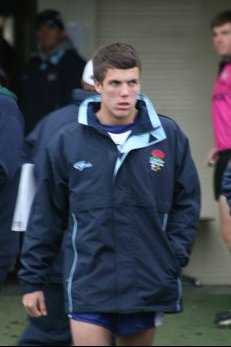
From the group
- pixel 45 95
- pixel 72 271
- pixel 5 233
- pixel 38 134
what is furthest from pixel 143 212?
pixel 45 95

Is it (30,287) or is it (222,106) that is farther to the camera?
(222,106)

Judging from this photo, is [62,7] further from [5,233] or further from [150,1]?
[5,233]

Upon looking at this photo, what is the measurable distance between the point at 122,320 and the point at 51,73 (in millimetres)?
3966

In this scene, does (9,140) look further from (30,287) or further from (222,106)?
(222,106)

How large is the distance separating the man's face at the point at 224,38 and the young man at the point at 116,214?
262 centimetres

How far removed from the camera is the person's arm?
13.9 ft

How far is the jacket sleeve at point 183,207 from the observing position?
427 centimetres

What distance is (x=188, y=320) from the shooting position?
6.91 meters

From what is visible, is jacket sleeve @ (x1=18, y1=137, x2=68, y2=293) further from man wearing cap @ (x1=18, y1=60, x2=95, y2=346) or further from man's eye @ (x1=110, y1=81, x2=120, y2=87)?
man wearing cap @ (x1=18, y1=60, x2=95, y2=346)

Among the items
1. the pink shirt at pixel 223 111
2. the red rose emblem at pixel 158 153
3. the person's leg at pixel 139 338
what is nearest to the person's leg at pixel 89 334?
the person's leg at pixel 139 338

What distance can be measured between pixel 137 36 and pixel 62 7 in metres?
0.61

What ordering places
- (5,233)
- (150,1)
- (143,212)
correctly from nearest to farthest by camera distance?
(143,212), (5,233), (150,1)

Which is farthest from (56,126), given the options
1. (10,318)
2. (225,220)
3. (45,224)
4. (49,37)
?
(49,37)

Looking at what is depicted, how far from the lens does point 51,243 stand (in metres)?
4.27
